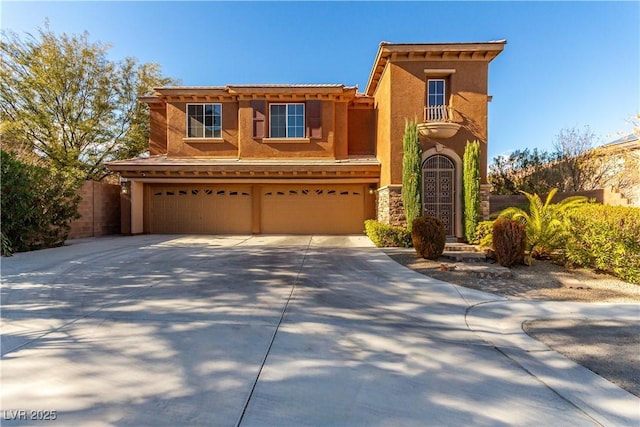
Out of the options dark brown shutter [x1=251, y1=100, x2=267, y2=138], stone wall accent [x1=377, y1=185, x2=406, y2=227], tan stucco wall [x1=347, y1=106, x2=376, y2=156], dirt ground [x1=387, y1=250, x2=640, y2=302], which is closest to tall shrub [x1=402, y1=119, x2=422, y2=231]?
stone wall accent [x1=377, y1=185, x2=406, y2=227]

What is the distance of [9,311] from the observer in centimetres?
430

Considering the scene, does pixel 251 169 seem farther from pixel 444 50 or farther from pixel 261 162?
pixel 444 50

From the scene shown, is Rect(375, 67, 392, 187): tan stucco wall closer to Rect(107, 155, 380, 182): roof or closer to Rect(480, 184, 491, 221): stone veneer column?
Rect(107, 155, 380, 182): roof

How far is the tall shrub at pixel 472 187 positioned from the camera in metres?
10.9

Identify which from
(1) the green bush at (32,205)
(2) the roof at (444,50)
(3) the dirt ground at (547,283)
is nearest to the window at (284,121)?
(2) the roof at (444,50)

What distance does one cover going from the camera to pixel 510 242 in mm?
7336

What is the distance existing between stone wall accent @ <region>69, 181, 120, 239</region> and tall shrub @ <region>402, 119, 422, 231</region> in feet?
42.3

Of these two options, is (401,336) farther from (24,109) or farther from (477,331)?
(24,109)

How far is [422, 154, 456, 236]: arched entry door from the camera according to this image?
1175 cm

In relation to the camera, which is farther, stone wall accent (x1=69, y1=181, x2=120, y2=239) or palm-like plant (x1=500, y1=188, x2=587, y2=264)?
Result: stone wall accent (x1=69, y1=181, x2=120, y2=239)

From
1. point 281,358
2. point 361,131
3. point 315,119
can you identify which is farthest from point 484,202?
point 281,358

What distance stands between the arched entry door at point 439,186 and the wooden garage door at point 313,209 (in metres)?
3.42

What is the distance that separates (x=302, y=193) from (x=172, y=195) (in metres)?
6.20

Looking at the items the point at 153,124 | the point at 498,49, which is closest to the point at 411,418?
the point at 498,49
